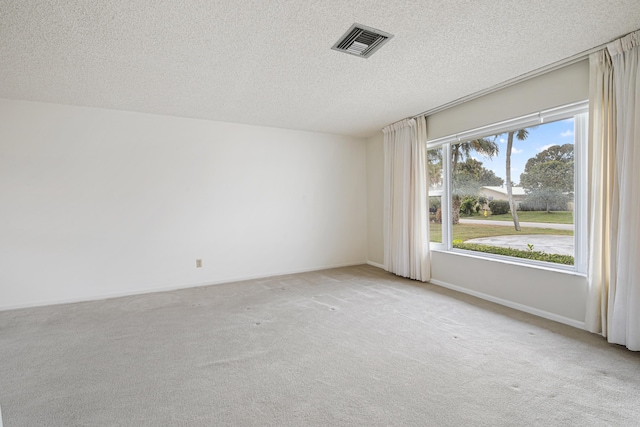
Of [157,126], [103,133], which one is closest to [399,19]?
[157,126]

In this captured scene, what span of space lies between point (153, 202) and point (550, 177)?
16.1 ft

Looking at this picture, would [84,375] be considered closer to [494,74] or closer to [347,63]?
[347,63]

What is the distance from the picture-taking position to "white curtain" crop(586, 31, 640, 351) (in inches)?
89.3

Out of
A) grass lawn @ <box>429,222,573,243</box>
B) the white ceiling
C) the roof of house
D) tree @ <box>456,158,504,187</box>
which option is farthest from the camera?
tree @ <box>456,158,504,187</box>

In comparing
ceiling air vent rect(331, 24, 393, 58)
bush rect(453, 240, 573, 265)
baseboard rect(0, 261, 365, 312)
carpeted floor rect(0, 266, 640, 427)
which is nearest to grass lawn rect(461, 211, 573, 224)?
bush rect(453, 240, 573, 265)

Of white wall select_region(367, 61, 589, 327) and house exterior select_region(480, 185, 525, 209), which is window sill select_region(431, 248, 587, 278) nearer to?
white wall select_region(367, 61, 589, 327)

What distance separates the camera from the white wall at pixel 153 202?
11.6ft

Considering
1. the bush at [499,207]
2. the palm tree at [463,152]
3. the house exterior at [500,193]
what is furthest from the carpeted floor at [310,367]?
the palm tree at [463,152]

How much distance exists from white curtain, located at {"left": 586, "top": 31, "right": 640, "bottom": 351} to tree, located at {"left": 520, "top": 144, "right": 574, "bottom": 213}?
362 millimetres

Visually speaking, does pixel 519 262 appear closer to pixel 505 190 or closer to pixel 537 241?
pixel 537 241

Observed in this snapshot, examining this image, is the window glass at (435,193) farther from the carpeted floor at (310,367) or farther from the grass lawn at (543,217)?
the carpeted floor at (310,367)

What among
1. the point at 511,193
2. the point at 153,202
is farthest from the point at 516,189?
the point at 153,202

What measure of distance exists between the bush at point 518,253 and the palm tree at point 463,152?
36 centimetres

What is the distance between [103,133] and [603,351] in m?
5.70
